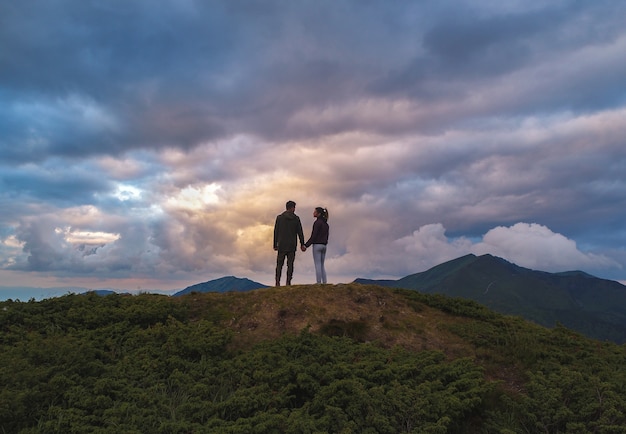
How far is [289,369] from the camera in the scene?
9727mm

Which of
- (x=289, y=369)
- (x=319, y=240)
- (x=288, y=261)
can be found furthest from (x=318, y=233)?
(x=289, y=369)

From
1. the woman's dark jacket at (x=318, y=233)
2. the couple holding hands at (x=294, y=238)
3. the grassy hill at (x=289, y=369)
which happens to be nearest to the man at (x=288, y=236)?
the couple holding hands at (x=294, y=238)

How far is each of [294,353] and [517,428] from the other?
5159 mm

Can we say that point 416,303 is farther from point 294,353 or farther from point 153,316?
point 153,316

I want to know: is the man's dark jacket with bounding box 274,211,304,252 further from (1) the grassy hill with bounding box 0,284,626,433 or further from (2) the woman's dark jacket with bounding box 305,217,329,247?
(1) the grassy hill with bounding box 0,284,626,433

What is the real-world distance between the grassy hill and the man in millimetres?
2204

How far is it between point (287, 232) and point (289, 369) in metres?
8.26

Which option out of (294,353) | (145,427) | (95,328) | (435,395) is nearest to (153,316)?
(95,328)

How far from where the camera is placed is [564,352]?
13.1 meters

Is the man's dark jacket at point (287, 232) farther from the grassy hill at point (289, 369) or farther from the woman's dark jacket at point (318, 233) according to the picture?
the grassy hill at point (289, 369)

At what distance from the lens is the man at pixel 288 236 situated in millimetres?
17469

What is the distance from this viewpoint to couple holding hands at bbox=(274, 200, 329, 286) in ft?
57.4

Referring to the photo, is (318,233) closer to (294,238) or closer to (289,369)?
(294,238)

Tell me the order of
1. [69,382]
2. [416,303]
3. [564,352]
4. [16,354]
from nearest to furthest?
1. [69,382]
2. [16,354]
3. [564,352]
4. [416,303]
